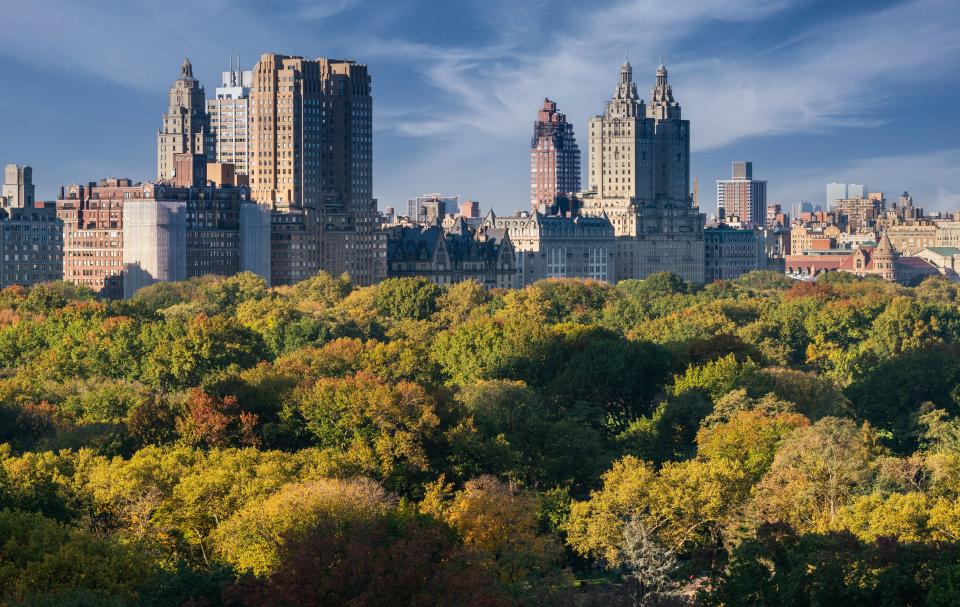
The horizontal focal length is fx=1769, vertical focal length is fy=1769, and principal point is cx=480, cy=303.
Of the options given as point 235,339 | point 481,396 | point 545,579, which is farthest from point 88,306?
point 545,579

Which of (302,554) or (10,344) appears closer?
(302,554)

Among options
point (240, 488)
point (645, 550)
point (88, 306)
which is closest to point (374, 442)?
point (240, 488)

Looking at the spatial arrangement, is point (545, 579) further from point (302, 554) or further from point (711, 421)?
point (711, 421)

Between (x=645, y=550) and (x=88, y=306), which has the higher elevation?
(x=88, y=306)

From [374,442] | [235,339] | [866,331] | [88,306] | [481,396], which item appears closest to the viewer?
[374,442]

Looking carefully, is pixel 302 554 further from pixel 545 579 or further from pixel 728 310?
pixel 728 310

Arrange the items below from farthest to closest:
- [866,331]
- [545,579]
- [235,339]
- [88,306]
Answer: [866,331], [88,306], [235,339], [545,579]
